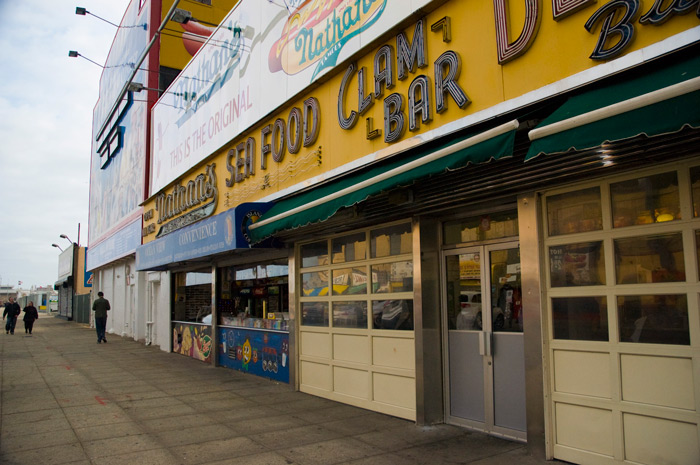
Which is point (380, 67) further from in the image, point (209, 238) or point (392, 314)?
point (209, 238)

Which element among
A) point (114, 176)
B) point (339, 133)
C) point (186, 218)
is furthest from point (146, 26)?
point (339, 133)

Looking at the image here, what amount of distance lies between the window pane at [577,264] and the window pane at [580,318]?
0.16m

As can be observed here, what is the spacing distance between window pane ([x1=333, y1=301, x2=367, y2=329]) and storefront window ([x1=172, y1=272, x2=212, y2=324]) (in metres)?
6.22

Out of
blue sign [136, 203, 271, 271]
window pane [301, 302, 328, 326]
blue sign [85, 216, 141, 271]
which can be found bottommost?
window pane [301, 302, 328, 326]

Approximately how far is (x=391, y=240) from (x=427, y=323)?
136 centimetres

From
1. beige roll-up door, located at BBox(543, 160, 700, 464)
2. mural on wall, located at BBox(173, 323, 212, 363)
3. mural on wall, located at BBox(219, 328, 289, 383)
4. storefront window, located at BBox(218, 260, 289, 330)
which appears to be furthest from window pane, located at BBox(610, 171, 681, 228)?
mural on wall, located at BBox(173, 323, 212, 363)

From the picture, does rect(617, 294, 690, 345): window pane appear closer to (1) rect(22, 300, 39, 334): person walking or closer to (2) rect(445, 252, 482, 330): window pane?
(2) rect(445, 252, 482, 330): window pane

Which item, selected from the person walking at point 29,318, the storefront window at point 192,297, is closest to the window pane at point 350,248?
the storefront window at point 192,297

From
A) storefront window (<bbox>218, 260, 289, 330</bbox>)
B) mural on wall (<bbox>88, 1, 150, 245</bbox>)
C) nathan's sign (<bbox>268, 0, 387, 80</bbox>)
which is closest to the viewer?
nathan's sign (<bbox>268, 0, 387, 80</bbox>)

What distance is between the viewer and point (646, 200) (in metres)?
4.57

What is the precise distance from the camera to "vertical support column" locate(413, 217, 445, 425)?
21.4 feet

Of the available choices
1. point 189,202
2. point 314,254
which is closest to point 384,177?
point 314,254

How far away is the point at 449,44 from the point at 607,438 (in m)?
4.26

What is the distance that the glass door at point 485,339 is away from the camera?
231 inches
